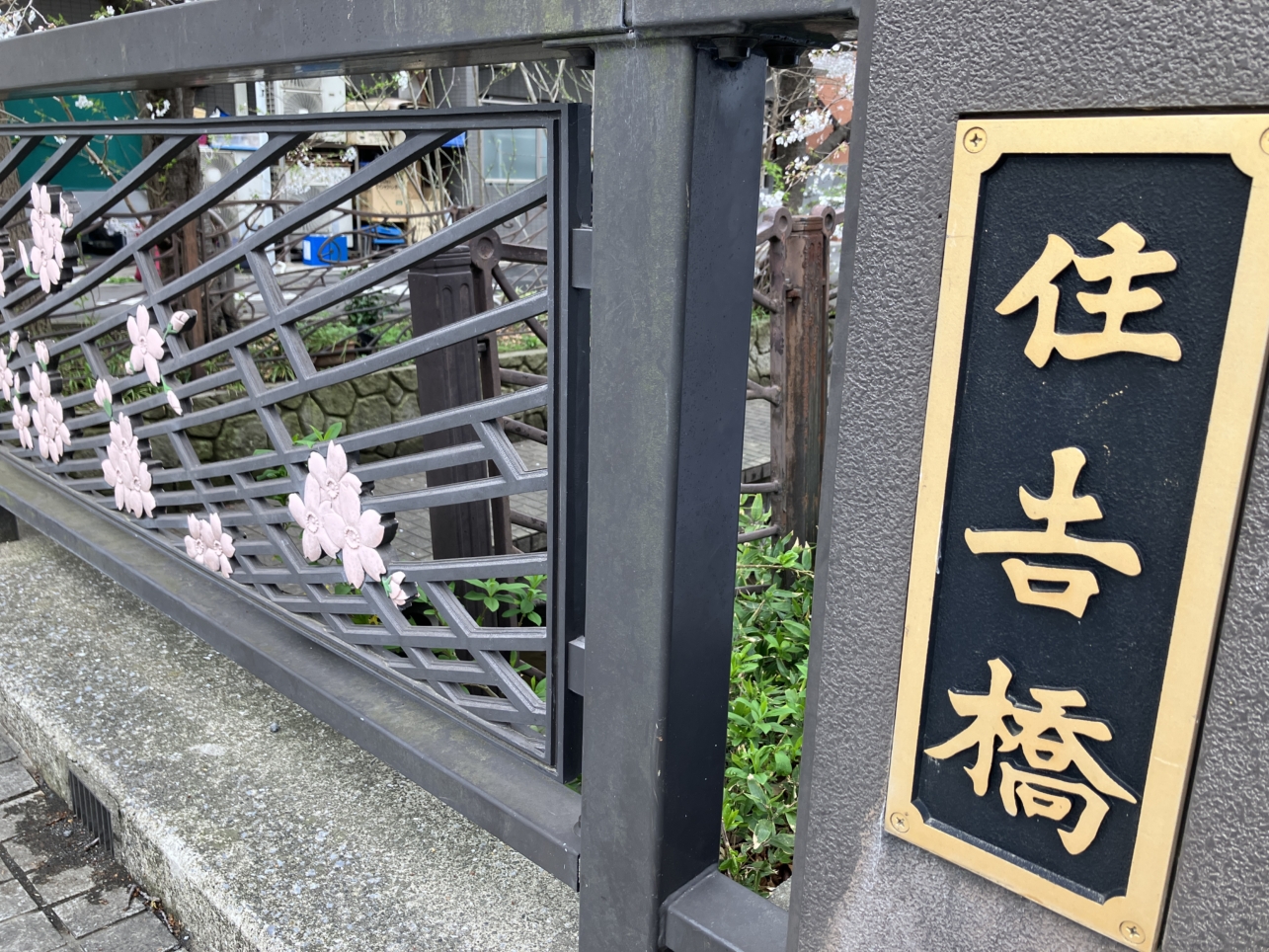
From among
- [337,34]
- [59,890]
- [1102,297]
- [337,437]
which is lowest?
[59,890]

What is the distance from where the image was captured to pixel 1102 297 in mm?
904

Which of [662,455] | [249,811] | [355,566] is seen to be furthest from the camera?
[249,811]

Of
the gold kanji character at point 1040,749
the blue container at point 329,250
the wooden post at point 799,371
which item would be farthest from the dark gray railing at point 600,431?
the blue container at point 329,250

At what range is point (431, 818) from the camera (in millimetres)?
2092

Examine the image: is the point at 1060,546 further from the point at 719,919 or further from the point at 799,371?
the point at 799,371

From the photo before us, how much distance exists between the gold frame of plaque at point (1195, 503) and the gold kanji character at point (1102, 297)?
54 millimetres

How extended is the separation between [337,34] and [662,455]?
929 mm

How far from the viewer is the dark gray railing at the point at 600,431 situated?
1.25 m

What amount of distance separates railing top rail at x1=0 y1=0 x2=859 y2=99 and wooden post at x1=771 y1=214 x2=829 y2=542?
2420 mm

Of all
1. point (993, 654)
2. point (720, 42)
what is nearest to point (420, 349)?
point (720, 42)

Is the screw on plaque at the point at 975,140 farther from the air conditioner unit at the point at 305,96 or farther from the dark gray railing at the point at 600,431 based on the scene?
the air conditioner unit at the point at 305,96

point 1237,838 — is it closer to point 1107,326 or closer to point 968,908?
point 968,908

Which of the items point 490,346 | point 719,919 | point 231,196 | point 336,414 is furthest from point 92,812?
point 231,196

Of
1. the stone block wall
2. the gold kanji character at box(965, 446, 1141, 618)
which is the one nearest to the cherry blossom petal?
the gold kanji character at box(965, 446, 1141, 618)
